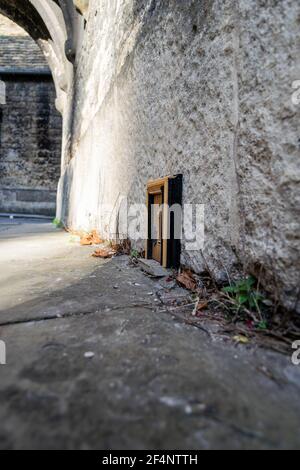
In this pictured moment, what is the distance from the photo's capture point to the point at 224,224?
3.26 ft

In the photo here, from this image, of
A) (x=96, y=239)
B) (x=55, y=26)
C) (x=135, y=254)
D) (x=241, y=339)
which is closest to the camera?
(x=241, y=339)

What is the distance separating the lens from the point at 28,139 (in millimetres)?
10203

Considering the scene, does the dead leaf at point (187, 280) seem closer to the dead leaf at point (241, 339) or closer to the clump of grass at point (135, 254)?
the dead leaf at point (241, 339)

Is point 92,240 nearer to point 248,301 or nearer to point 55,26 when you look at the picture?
point 248,301

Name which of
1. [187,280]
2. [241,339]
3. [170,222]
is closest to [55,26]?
[170,222]

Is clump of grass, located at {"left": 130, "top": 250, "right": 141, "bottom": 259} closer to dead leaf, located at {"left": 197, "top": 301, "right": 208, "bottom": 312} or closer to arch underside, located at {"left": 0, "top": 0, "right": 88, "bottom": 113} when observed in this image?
dead leaf, located at {"left": 197, "top": 301, "right": 208, "bottom": 312}

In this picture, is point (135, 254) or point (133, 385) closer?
point (133, 385)

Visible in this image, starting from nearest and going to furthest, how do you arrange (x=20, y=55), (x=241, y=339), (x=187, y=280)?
(x=241, y=339), (x=187, y=280), (x=20, y=55)

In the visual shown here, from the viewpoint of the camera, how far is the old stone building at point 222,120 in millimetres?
753

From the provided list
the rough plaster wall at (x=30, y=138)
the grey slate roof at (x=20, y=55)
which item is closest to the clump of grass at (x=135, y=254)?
the rough plaster wall at (x=30, y=138)

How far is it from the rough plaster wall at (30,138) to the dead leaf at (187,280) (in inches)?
382

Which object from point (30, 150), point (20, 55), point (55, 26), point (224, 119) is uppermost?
point (20, 55)

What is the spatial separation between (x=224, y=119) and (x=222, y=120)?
0.04ft
